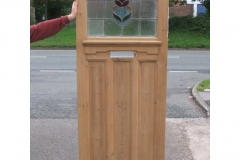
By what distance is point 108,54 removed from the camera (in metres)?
3.65

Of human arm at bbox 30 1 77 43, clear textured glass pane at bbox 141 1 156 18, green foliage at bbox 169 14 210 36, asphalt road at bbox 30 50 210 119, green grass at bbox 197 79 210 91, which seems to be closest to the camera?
human arm at bbox 30 1 77 43

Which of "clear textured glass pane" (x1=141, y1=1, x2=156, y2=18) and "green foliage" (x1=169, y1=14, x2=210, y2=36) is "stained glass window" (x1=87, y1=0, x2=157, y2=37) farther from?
"green foliage" (x1=169, y1=14, x2=210, y2=36)

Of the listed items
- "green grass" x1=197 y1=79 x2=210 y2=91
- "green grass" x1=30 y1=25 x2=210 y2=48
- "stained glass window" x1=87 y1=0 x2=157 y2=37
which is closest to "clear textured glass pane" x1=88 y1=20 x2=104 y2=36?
"stained glass window" x1=87 y1=0 x2=157 y2=37

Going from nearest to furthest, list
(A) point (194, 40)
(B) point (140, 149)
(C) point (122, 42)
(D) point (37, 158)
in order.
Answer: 1. (C) point (122, 42)
2. (B) point (140, 149)
3. (D) point (37, 158)
4. (A) point (194, 40)

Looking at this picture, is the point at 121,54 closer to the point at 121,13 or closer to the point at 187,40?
the point at 121,13

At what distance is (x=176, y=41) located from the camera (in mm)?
20469

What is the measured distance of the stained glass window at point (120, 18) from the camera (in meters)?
3.63

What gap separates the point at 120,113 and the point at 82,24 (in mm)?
938

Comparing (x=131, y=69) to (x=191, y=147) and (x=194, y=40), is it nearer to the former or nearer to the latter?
(x=191, y=147)

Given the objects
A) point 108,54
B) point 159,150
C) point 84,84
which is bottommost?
point 159,150

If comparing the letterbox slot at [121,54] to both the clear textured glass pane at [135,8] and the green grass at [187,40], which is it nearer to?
the clear textured glass pane at [135,8]

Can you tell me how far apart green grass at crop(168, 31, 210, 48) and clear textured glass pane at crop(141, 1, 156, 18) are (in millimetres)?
16194

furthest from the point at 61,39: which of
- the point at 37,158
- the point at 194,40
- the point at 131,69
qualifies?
the point at 131,69

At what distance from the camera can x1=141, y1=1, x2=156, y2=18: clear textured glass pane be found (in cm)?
360
